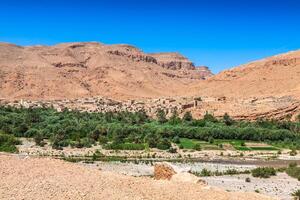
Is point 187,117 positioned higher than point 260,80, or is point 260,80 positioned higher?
point 260,80

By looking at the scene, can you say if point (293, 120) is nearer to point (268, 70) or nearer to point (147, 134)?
point (147, 134)

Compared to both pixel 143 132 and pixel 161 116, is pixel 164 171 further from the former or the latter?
pixel 161 116

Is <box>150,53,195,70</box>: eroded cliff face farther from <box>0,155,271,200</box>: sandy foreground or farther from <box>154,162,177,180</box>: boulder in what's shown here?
<box>0,155,271,200</box>: sandy foreground

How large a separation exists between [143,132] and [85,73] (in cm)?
7239

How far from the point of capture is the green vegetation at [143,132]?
50156mm

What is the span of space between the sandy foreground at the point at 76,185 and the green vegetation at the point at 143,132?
110ft

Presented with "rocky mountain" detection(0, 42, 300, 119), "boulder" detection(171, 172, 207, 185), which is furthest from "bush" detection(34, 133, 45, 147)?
"boulder" detection(171, 172, 207, 185)

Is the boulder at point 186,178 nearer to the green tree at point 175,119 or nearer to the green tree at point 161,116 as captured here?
the green tree at point 175,119

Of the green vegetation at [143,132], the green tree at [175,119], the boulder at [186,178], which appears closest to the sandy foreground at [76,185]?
the boulder at [186,178]

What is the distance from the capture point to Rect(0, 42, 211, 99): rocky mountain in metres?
109

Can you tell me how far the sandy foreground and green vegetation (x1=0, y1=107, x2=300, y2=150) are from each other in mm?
33470

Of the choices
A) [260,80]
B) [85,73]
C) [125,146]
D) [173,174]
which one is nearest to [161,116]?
[125,146]

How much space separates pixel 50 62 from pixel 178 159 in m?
98.1

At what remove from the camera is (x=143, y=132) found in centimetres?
5584
